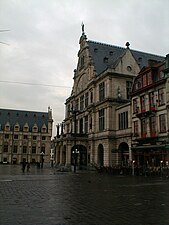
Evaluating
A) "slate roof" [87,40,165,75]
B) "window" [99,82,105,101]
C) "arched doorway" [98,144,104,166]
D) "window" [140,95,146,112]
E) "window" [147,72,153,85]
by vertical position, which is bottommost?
"arched doorway" [98,144,104,166]

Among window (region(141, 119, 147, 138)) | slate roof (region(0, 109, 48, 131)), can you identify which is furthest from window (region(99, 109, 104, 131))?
slate roof (region(0, 109, 48, 131))

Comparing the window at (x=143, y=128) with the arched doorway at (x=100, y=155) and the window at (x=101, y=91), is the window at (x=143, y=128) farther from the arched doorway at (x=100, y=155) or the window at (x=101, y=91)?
the arched doorway at (x=100, y=155)

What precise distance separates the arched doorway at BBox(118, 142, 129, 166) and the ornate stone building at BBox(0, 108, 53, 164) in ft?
222

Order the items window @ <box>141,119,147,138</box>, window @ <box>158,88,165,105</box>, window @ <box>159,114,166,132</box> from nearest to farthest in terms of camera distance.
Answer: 1. window @ <box>159,114,166,132</box>
2. window @ <box>158,88,165,105</box>
3. window @ <box>141,119,147,138</box>

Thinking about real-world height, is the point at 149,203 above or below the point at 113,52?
below

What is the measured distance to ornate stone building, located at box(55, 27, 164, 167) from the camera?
48062mm

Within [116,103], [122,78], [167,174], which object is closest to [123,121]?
[116,103]

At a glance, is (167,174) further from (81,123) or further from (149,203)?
(81,123)

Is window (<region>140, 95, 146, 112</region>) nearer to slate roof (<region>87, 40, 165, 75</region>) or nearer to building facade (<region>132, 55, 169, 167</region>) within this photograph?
building facade (<region>132, 55, 169, 167</region>)

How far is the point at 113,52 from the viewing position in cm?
6216

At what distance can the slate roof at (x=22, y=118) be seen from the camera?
119m

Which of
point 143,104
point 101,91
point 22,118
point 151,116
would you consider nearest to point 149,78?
point 143,104

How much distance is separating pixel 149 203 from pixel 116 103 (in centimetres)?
3973

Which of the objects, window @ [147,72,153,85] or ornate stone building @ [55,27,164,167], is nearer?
window @ [147,72,153,85]
